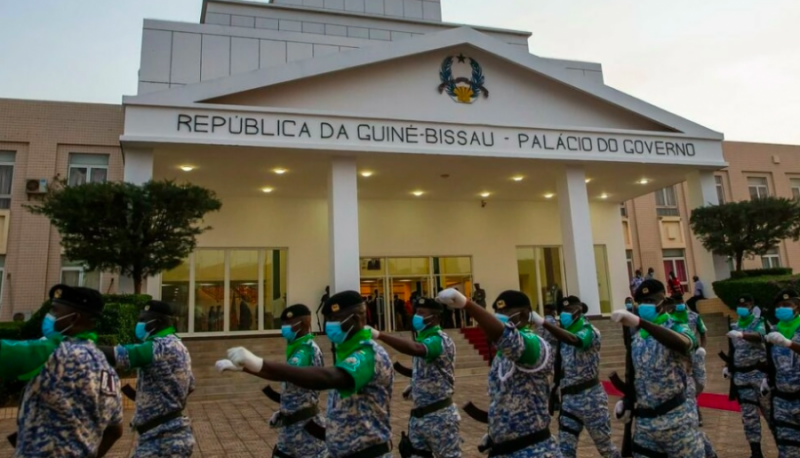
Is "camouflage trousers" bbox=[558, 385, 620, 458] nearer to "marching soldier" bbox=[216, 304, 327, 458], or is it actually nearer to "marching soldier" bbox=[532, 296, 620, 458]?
"marching soldier" bbox=[532, 296, 620, 458]

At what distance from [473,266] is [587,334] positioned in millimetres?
15281

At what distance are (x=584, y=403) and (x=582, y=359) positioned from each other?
0.46m

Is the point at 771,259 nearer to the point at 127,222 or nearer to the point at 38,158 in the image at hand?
the point at 127,222

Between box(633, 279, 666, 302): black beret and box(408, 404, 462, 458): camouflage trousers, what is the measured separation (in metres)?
2.02

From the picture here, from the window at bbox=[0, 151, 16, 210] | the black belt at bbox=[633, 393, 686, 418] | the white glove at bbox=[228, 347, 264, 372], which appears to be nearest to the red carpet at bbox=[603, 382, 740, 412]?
the black belt at bbox=[633, 393, 686, 418]

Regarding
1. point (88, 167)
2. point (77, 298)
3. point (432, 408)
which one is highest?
point (88, 167)

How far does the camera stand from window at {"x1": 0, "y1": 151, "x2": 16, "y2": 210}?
2025 cm

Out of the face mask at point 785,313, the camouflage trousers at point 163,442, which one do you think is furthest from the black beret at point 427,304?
the face mask at point 785,313

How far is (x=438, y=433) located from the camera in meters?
5.23

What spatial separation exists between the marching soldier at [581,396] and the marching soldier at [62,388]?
12.4 ft

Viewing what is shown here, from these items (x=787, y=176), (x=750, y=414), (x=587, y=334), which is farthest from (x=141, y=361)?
(x=787, y=176)

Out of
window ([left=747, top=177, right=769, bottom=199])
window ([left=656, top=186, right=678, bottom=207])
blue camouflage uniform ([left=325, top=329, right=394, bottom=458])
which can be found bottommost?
blue camouflage uniform ([left=325, top=329, right=394, bottom=458])

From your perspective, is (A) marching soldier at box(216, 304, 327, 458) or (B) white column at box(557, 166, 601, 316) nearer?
(A) marching soldier at box(216, 304, 327, 458)

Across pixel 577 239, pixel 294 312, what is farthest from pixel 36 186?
pixel 294 312
